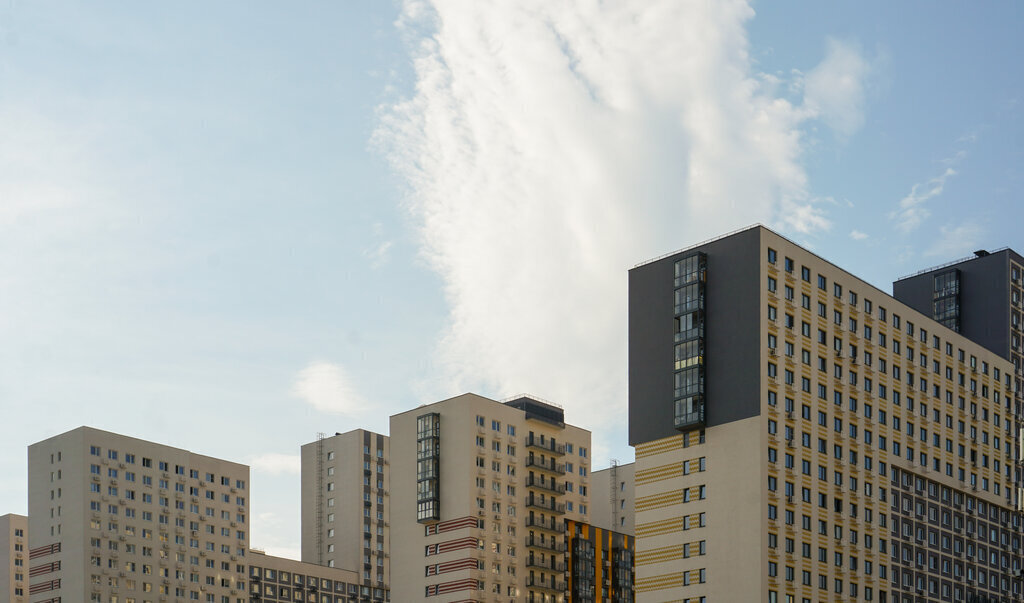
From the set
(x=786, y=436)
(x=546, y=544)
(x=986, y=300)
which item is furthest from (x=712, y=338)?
(x=546, y=544)

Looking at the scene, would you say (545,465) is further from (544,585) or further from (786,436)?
(786,436)

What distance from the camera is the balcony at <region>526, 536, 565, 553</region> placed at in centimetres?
16700

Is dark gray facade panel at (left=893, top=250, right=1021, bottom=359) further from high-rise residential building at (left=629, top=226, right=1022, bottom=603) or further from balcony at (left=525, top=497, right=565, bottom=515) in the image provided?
balcony at (left=525, top=497, right=565, bottom=515)

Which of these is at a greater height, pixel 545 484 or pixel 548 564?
pixel 545 484

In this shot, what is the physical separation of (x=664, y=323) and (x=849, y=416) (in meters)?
19.0

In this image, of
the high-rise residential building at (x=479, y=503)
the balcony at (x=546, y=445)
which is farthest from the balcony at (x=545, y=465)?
the balcony at (x=546, y=445)

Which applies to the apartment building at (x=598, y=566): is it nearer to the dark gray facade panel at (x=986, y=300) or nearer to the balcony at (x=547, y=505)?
the balcony at (x=547, y=505)

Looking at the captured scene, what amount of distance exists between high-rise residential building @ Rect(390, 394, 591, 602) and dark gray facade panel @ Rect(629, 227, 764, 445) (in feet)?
140

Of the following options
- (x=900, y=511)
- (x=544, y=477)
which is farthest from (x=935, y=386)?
(x=544, y=477)

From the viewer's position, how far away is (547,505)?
559ft

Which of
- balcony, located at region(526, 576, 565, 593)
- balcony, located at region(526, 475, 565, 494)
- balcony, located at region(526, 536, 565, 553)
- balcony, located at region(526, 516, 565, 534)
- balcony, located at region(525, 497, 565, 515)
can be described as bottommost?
balcony, located at region(526, 576, 565, 593)

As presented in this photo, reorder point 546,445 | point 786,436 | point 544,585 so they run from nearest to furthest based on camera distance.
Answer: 1. point 786,436
2. point 544,585
3. point 546,445

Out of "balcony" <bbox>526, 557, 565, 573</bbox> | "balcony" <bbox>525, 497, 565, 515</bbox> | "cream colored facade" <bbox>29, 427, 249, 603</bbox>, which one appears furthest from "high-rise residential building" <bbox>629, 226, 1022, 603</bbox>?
"cream colored facade" <bbox>29, 427, 249, 603</bbox>

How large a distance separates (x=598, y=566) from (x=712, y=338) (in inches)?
2443
